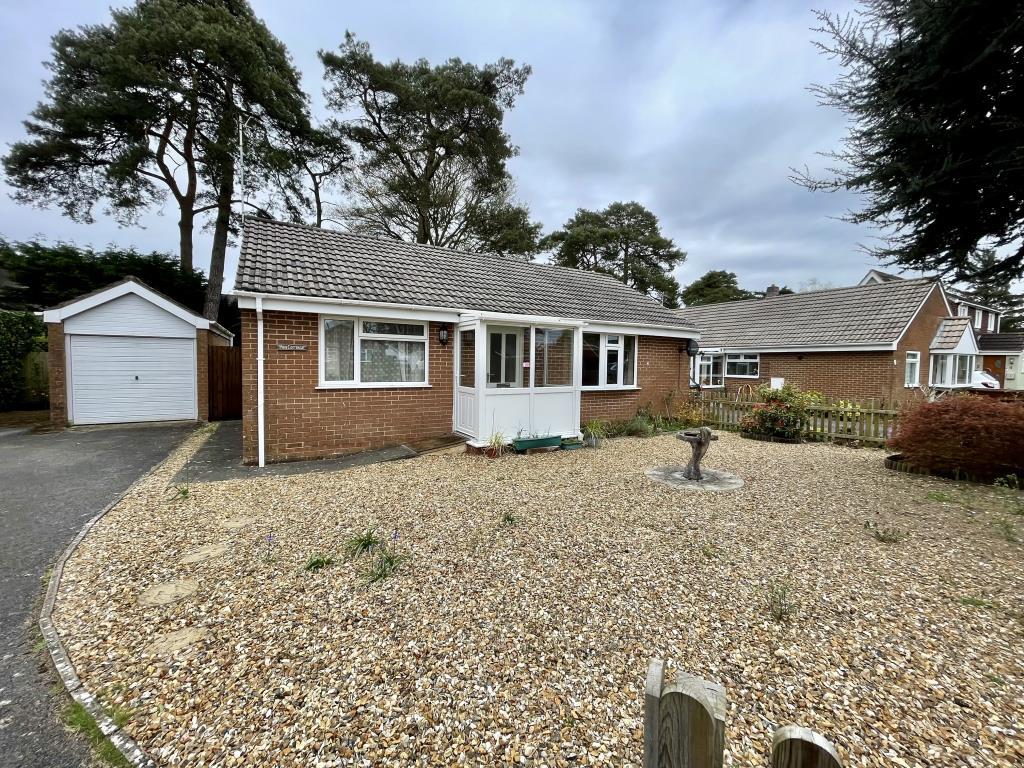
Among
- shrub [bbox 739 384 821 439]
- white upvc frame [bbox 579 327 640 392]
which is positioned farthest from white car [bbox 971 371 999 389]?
white upvc frame [bbox 579 327 640 392]

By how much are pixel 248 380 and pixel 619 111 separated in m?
11.8

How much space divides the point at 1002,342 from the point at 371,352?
37.2 metres

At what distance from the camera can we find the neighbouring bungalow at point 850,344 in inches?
603

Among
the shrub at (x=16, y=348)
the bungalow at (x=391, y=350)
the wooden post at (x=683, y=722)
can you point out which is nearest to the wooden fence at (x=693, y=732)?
the wooden post at (x=683, y=722)

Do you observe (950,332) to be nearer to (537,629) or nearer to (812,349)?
(812,349)

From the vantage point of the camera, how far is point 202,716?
7.30 feet

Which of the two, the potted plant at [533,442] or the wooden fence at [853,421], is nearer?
the potted plant at [533,442]

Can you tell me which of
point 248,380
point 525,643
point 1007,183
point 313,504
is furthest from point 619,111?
point 525,643

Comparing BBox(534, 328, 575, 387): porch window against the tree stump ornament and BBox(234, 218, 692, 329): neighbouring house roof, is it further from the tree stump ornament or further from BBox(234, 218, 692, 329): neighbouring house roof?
the tree stump ornament

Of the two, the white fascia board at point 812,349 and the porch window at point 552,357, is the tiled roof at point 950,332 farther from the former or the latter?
the porch window at point 552,357

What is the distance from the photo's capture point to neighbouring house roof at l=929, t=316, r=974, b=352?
681 inches

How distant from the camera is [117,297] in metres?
11.3

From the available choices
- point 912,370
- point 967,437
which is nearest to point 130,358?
point 967,437

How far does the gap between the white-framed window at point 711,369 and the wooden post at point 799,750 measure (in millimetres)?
21035
